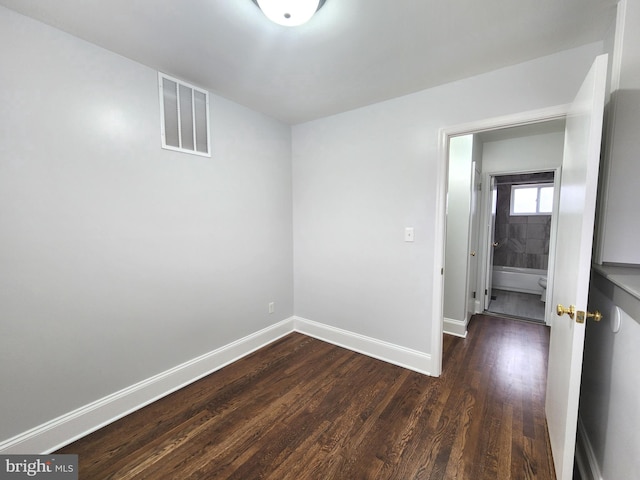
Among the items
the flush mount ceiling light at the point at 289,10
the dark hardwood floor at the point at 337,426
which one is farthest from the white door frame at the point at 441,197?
the flush mount ceiling light at the point at 289,10

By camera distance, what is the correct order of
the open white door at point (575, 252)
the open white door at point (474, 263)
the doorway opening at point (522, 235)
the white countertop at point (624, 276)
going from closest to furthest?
1. the white countertop at point (624, 276)
2. the open white door at point (575, 252)
3. the open white door at point (474, 263)
4. the doorway opening at point (522, 235)

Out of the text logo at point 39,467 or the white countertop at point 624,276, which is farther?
the text logo at point 39,467

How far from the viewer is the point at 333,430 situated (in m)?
1.73

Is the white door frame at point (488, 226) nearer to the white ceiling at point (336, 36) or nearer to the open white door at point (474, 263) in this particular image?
the open white door at point (474, 263)

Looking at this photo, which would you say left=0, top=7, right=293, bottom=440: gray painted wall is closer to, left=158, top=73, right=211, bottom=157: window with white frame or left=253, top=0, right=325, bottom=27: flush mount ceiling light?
left=158, top=73, right=211, bottom=157: window with white frame

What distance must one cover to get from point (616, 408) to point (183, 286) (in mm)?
2636

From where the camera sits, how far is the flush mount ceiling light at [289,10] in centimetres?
125

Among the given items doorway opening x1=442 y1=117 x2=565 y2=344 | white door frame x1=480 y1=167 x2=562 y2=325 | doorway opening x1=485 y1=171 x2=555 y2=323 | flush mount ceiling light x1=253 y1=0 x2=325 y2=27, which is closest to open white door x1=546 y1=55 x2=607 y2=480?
doorway opening x1=442 y1=117 x2=565 y2=344

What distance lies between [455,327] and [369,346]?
1204 mm

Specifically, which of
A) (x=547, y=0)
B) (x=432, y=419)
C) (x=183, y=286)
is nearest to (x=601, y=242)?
(x=547, y=0)

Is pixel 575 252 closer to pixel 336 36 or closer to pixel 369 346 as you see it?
pixel 336 36

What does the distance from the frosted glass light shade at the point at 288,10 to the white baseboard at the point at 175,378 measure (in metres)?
2.48

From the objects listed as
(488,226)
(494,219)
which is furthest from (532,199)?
(488,226)

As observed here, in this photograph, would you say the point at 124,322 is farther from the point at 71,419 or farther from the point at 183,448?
the point at 183,448
